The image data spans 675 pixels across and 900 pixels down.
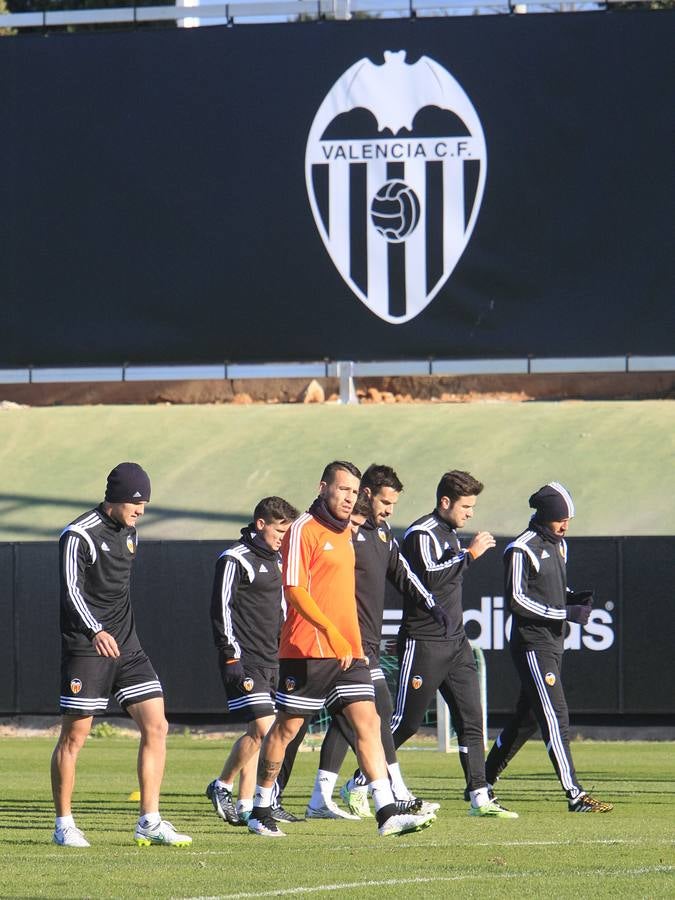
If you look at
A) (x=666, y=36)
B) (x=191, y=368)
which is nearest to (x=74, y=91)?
(x=191, y=368)

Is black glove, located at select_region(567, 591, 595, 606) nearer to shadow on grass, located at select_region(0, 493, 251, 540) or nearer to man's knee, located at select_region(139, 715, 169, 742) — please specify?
man's knee, located at select_region(139, 715, 169, 742)

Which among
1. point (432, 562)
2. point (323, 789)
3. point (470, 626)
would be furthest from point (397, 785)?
point (470, 626)

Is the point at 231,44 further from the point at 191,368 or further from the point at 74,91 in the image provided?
the point at 191,368

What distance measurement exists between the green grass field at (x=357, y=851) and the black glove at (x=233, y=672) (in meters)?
0.89

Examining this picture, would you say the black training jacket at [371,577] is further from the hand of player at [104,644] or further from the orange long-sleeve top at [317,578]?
the hand of player at [104,644]

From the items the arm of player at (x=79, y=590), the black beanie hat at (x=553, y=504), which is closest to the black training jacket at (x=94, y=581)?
the arm of player at (x=79, y=590)

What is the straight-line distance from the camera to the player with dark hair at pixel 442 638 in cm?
1112

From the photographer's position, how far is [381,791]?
9125 mm

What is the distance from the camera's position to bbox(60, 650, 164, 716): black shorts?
9180mm

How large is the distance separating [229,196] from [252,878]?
57.6 feet

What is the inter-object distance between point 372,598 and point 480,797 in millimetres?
1461

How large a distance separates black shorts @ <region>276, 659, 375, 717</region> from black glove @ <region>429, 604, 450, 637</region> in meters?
1.59

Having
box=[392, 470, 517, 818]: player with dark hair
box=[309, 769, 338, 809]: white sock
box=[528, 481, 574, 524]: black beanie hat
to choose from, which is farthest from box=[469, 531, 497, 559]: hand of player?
box=[309, 769, 338, 809]: white sock

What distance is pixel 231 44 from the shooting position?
24.5 meters
